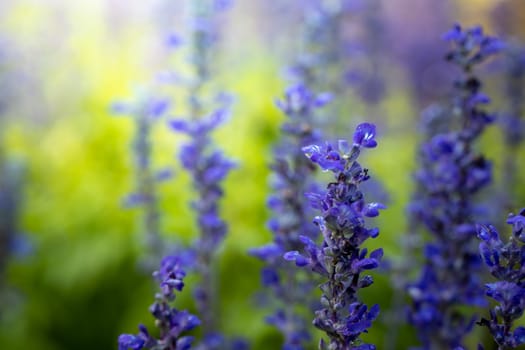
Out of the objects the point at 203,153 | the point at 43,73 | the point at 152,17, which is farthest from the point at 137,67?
the point at 203,153

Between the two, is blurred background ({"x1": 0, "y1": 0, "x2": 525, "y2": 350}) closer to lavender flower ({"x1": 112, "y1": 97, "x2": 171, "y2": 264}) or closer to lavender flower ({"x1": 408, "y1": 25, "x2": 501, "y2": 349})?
lavender flower ({"x1": 112, "y1": 97, "x2": 171, "y2": 264})

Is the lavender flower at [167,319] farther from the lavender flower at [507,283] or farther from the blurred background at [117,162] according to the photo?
the blurred background at [117,162]

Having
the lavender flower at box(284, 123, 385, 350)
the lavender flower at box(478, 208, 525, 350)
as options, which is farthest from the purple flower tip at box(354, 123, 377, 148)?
the lavender flower at box(478, 208, 525, 350)

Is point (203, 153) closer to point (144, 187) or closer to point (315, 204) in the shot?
point (144, 187)

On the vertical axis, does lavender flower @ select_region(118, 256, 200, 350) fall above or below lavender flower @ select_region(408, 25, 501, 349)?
below

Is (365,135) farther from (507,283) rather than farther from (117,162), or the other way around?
(117,162)

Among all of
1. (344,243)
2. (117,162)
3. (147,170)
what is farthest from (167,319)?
(117,162)
